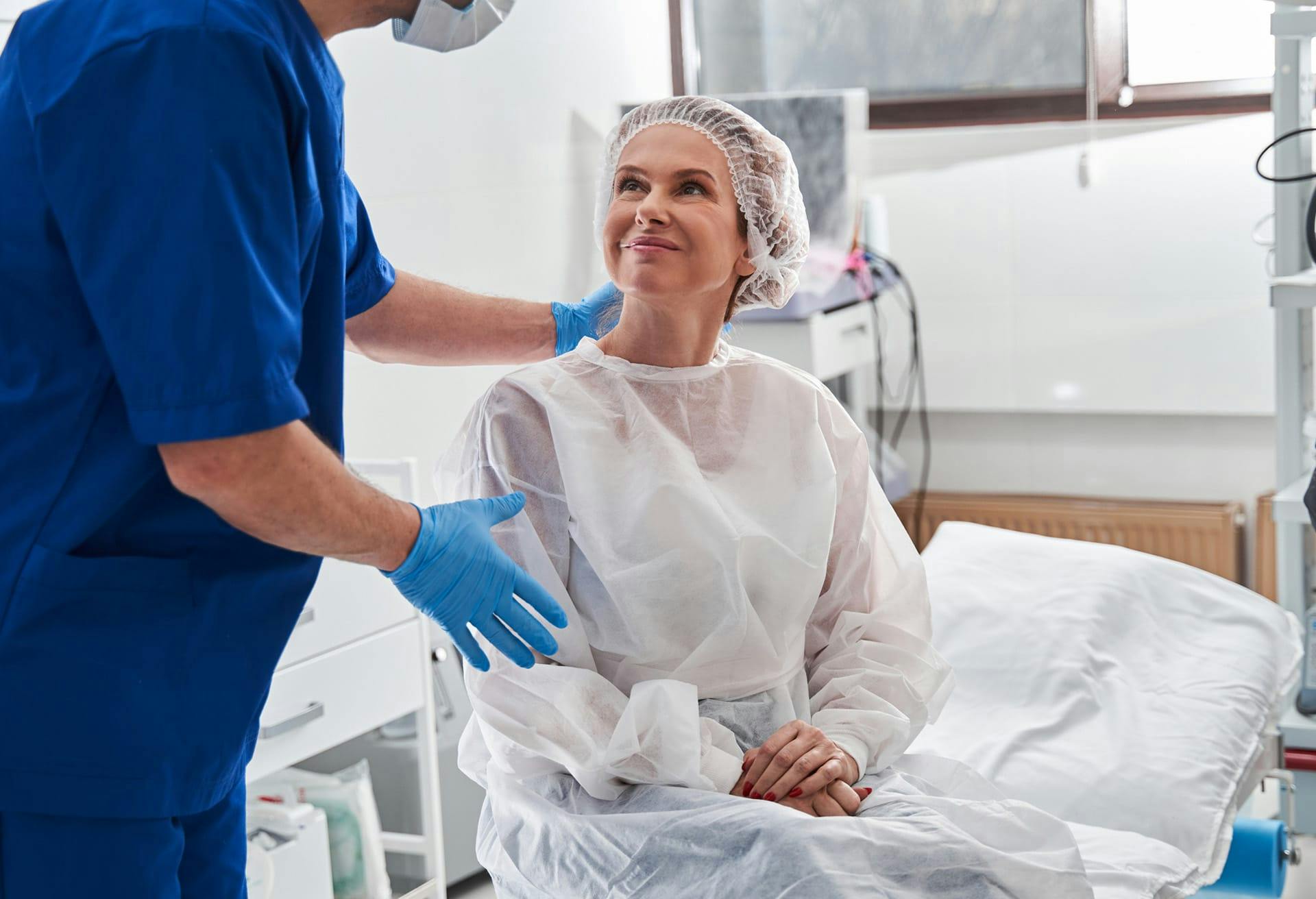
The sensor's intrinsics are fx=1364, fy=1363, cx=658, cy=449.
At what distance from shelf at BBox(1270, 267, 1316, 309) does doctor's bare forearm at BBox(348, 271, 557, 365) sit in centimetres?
115

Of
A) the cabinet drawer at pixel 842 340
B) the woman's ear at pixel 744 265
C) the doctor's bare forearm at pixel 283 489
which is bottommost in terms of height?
the cabinet drawer at pixel 842 340

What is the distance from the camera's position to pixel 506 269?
2895mm

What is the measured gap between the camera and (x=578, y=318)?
1712 mm

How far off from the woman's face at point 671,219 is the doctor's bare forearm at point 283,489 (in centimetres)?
55

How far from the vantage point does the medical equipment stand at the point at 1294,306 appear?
208 cm

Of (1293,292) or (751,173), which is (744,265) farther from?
Result: (1293,292)

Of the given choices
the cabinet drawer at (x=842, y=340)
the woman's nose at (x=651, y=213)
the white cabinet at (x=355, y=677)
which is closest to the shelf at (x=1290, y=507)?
the cabinet drawer at (x=842, y=340)

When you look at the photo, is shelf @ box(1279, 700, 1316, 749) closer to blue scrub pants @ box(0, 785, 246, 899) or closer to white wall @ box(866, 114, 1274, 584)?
white wall @ box(866, 114, 1274, 584)

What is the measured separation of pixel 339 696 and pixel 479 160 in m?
1.27

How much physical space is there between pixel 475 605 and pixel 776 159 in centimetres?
68

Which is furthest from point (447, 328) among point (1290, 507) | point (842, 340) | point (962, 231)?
point (962, 231)

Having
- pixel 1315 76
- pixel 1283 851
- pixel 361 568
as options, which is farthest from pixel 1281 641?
pixel 361 568

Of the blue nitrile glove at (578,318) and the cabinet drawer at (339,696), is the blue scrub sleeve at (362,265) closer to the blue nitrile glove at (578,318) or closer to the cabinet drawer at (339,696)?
the blue nitrile glove at (578,318)

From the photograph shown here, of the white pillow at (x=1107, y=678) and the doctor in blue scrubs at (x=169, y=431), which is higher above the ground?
the doctor in blue scrubs at (x=169, y=431)
